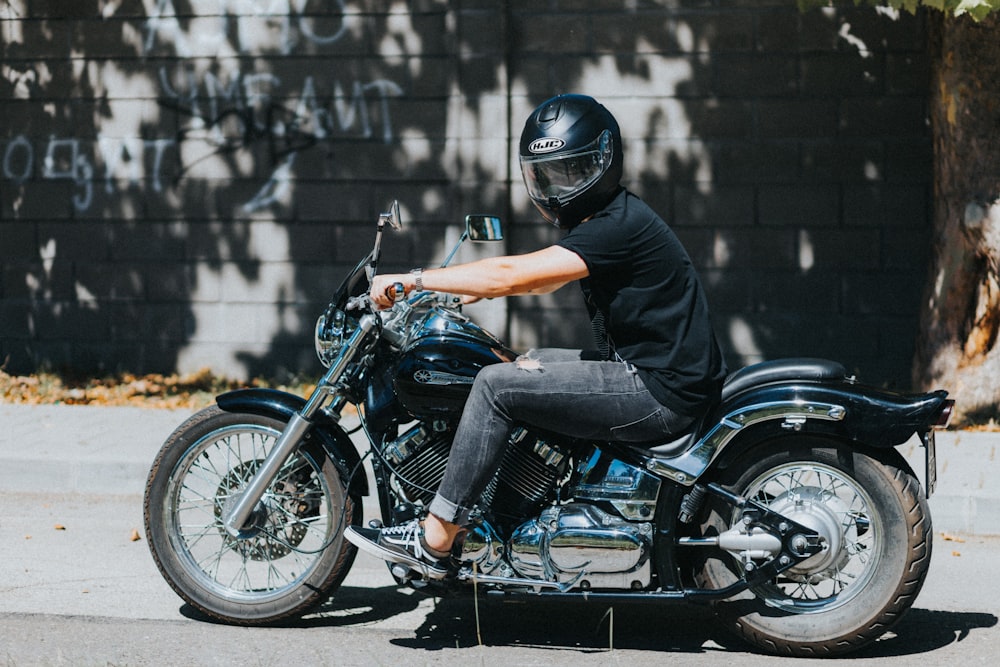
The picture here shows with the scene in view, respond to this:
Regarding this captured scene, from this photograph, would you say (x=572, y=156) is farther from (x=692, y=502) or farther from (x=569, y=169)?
(x=692, y=502)

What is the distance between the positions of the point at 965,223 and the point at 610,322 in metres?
4.09

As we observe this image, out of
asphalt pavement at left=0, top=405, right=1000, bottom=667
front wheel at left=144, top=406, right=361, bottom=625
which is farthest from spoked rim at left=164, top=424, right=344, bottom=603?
asphalt pavement at left=0, top=405, right=1000, bottom=667

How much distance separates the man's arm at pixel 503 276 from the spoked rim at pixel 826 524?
3.08 feet

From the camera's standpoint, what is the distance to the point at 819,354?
8656mm

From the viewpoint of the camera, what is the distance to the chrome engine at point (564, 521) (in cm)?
399

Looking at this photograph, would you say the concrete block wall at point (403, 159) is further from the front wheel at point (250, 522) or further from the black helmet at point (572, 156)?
the black helmet at point (572, 156)

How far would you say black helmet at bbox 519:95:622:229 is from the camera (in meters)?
3.92

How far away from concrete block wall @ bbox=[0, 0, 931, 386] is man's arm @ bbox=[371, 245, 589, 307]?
15.6ft

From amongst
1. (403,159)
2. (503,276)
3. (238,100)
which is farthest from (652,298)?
(238,100)

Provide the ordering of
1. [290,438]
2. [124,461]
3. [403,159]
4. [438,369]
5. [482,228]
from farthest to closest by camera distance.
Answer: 1. [403,159]
2. [124,461]
3. [290,438]
4. [438,369]
5. [482,228]

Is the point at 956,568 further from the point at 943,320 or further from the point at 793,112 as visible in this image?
the point at 793,112

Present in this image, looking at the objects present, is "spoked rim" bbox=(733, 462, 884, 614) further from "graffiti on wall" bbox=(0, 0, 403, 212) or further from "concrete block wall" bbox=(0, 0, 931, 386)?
"graffiti on wall" bbox=(0, 0, 403, 212)

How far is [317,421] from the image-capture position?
14.0ft

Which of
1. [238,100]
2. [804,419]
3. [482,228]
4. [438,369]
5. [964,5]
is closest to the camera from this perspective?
[482,228]
